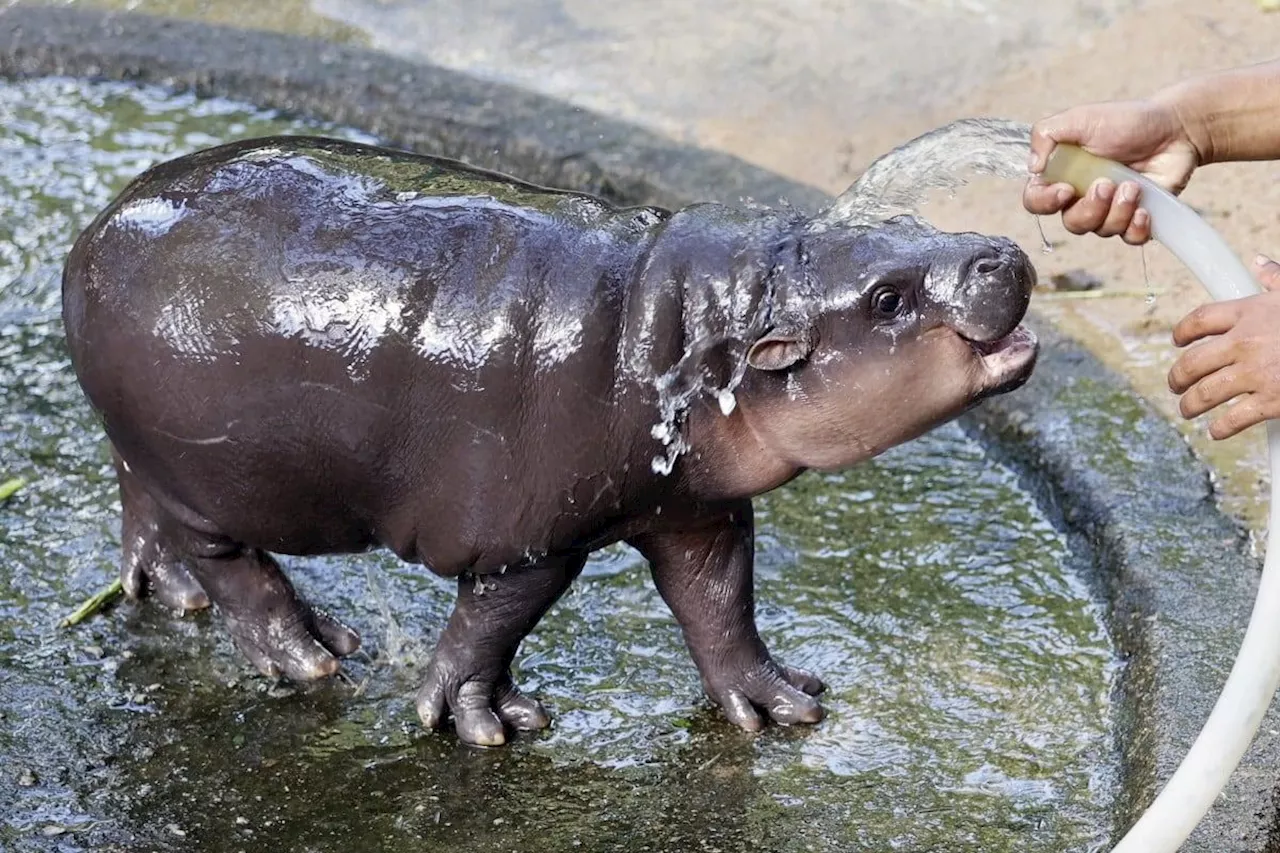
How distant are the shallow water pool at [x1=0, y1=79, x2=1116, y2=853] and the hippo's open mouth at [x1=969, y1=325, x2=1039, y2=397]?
3.21 ft

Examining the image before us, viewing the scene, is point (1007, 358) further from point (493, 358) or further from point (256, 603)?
point (256, 603)

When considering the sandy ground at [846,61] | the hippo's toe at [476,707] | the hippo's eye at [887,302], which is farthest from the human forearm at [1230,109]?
the sandy ground at [846,61]

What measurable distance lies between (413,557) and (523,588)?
262mm

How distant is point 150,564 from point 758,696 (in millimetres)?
1609

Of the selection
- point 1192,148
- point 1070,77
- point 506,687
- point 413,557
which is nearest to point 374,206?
point 413,557

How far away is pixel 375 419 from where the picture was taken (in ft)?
12.3

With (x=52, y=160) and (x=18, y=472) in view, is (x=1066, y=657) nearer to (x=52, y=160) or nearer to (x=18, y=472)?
(x=18, y=472)

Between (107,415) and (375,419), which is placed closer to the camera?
(375,419)

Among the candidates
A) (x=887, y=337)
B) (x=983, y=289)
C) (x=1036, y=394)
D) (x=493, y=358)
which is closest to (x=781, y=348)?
(x=887, y=337)

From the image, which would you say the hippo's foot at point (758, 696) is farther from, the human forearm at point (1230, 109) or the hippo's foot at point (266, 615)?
the human forearm at point (1230, 109)

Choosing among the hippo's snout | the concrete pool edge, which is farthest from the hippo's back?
the concrete pool edge

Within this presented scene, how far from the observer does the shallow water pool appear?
388 cm

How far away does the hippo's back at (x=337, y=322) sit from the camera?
369 cm

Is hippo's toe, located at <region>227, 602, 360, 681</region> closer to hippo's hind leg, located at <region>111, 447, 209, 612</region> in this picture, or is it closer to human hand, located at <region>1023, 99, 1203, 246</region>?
hippo's hind leg, located at <region>111, 447, 209, 612</region>
